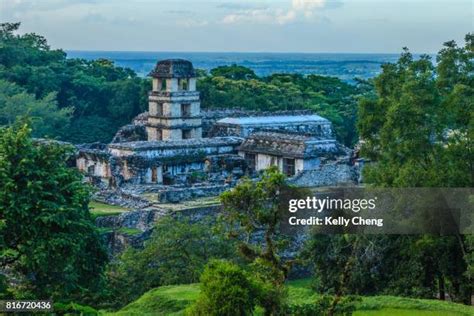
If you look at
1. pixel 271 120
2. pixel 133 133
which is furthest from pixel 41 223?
pixel 271 120

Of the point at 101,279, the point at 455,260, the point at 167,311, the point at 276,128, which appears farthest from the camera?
the point at 276,128

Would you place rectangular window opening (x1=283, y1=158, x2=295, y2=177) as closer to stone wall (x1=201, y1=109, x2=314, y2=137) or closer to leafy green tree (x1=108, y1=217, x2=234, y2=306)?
stone wall (x1=201, y1=109, x2=314, y2=137)

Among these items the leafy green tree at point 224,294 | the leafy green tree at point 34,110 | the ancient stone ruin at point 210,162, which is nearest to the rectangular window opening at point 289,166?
the ancient stone ruin at point 210,162

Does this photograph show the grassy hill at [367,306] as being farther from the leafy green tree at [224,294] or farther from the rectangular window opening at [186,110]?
the rectangular window opening at [186,110]

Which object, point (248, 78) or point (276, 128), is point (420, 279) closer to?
point (276, 128)

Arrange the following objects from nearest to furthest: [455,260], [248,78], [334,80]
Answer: [455,260], [248,78], [334,80]

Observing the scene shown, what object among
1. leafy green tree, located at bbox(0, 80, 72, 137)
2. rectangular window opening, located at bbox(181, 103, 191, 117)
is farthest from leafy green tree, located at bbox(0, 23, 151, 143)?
rectangular window opening, located at bbox(181, 103, 191, 117)

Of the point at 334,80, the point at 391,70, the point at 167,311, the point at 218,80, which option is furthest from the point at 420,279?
the point at 334,80
